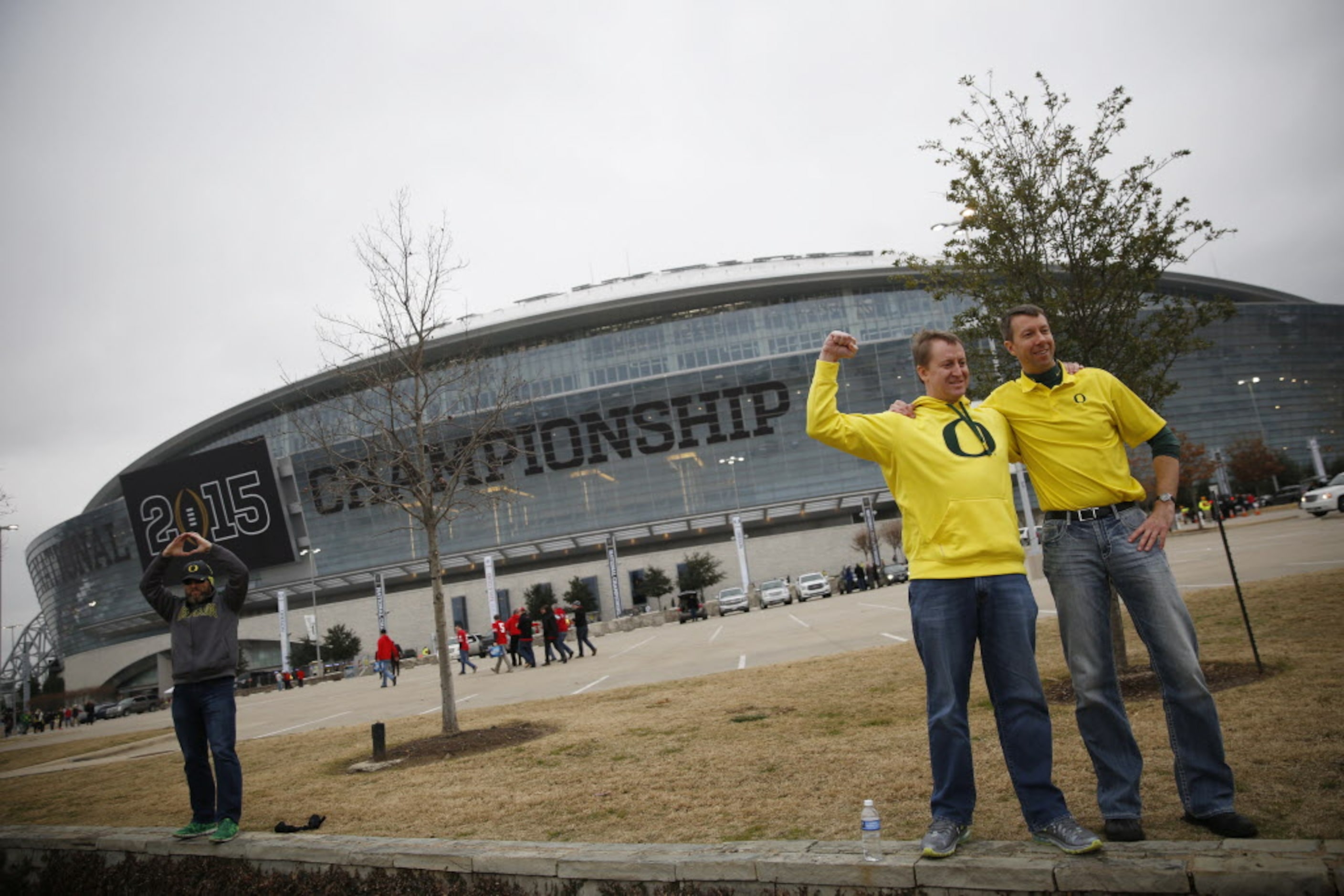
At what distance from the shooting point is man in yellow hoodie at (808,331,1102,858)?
309cm

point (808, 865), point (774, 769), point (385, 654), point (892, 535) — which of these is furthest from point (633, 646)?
point (892, 535)

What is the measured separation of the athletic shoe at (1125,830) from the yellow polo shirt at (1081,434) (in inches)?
50.3

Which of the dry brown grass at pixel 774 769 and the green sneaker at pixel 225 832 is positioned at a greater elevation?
the green sneaker at pixel 225 832

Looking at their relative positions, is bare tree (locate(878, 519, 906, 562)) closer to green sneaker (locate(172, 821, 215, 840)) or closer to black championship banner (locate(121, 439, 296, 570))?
black championship banner (locate(121, 439, 296, 570))

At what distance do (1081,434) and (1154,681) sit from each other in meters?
4.09

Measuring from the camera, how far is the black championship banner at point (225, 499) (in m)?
60.3

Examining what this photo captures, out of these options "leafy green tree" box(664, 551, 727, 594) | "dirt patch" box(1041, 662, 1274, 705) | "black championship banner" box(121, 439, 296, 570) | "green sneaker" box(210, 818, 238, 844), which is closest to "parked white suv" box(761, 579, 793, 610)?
"leafy green tree" box(664, 551, 727, 594)

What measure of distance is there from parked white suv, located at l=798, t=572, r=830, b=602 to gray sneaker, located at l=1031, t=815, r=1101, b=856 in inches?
1532

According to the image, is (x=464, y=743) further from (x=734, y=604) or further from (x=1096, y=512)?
(x=734, y=604)

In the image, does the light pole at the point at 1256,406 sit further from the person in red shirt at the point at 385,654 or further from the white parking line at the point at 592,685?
the white parking line at the point at 592,685

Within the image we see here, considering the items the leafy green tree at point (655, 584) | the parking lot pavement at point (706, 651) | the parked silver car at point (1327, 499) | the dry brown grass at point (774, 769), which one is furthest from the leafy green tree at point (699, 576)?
the dry brown grass at point (774, 769)

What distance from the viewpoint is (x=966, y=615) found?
3.19 meters

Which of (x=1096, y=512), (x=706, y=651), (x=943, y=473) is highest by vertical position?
(x=943, y=473)

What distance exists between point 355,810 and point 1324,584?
11614 millimetres
